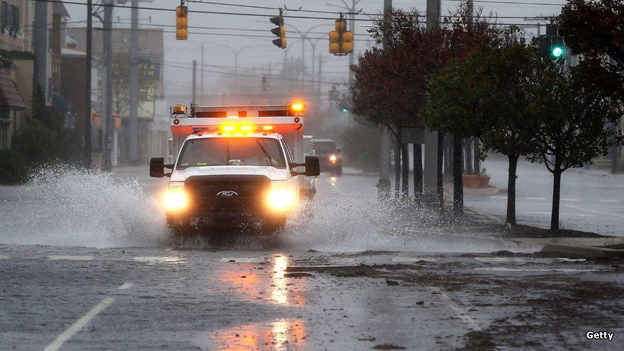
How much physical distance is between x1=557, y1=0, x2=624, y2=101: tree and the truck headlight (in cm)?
684

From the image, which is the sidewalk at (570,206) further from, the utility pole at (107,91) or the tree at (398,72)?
the utility pole at (107,91)

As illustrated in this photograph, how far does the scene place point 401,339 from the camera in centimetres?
1004

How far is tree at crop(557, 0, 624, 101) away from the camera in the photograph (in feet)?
64.7

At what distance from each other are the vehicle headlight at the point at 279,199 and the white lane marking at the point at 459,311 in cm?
676

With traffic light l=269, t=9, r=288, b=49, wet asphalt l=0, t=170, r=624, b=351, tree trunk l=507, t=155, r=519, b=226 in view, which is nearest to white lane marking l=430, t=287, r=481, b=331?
wet asphalt l=0, t=170, r=624, b=351

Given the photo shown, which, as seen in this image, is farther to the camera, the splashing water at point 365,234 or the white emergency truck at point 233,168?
the splashing water at point 365,234

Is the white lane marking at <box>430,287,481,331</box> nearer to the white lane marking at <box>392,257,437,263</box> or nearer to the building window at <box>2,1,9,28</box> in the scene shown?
the white lane marking at <box>392,257,437,263</box>

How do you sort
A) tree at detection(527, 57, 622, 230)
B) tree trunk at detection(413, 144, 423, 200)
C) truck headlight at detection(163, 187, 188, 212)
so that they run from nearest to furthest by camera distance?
truck headlight at detection(163, 187, 188, 212) < tree at detection(527, 57, 622, 230) < tree trunk at detection(413, 144, 423, 200)

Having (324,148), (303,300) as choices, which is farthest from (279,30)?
(324,148)

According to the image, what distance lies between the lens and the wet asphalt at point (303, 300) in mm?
10039

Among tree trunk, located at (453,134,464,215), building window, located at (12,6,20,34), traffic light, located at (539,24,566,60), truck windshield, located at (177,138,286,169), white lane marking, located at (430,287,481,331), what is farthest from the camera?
building window, located at (12,6,20,34)

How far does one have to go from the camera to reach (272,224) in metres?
20.2

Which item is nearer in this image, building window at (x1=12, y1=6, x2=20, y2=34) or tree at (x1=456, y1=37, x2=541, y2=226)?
tree at (x1=456, y1=37, x2=541, y2=226)

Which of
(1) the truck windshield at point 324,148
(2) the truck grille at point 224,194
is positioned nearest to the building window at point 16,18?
(1) the truck windshield at point 324,148
